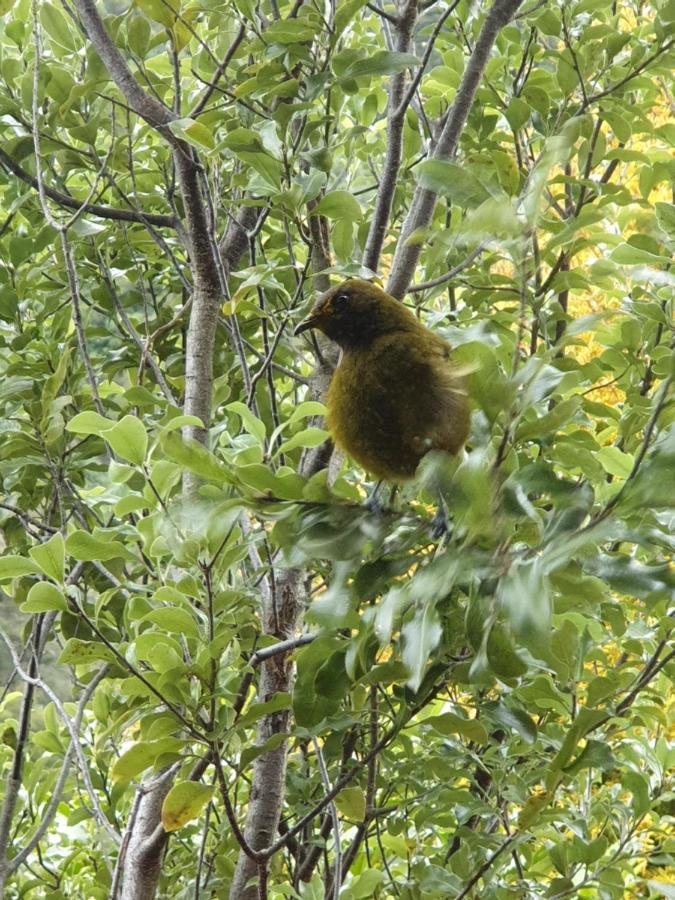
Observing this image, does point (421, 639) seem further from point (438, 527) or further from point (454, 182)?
point (454, 182)

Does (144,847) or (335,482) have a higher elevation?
(335,482)

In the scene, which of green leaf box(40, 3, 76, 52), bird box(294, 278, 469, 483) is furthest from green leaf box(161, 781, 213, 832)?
green leaf box(40, 3, 76, 52)

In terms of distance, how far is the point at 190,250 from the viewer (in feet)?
4.46

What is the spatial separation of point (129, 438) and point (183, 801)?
14.3 inches

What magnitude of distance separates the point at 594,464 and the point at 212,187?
0.86 metres

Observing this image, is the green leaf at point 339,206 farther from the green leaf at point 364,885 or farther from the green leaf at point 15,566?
the green leaf at point 364,885

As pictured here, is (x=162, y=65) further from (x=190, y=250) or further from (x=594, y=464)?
(x=594, y=464)

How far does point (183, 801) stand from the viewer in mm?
967

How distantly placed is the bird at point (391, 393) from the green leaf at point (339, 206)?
10 centimetres

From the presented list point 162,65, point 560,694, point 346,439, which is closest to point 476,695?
point 560,694

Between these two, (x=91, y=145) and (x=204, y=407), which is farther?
(x=91, y=145)

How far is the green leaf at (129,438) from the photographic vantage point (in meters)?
0.90

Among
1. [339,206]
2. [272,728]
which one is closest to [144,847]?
[272,728]

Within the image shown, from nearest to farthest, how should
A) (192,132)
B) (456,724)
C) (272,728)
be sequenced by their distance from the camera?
(456,724) < (192,132) < (272,728)
